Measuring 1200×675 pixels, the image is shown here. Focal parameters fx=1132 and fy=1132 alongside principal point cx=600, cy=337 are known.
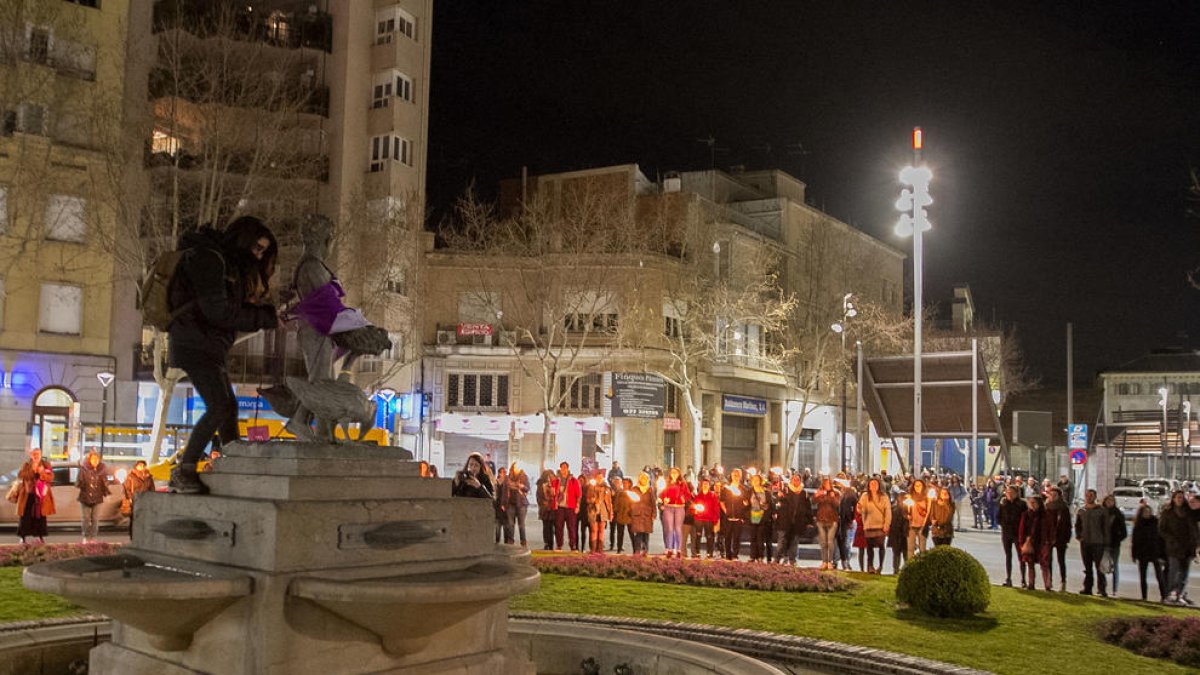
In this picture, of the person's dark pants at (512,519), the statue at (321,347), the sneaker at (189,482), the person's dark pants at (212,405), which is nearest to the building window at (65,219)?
the person's dark pants at (512,519)

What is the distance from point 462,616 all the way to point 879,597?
9.43 meters

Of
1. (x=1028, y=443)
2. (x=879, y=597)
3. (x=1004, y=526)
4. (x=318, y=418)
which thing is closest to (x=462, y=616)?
(x=318, y=418)

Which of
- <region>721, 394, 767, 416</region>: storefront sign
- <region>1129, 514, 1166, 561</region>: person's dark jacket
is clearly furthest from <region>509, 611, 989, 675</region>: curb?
<region>721, 394, 767, 416</region>: storefront sign

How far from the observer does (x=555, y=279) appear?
43.7 metres

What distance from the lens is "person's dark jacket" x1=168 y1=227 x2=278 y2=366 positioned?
7.22 meters

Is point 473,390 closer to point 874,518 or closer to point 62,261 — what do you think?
point 62,261

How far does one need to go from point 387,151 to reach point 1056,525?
34.4 m

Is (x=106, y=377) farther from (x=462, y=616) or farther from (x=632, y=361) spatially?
(x=462, y=616)

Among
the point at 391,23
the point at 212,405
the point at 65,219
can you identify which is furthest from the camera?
the point at 391,23

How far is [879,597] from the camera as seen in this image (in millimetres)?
14727

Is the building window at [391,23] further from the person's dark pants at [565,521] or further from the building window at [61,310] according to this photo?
the person's dark pants at [565,521]

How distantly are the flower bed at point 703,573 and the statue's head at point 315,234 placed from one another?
9334mm

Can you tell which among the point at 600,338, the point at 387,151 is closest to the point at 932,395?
the point at 600,338

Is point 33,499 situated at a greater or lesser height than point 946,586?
greater
